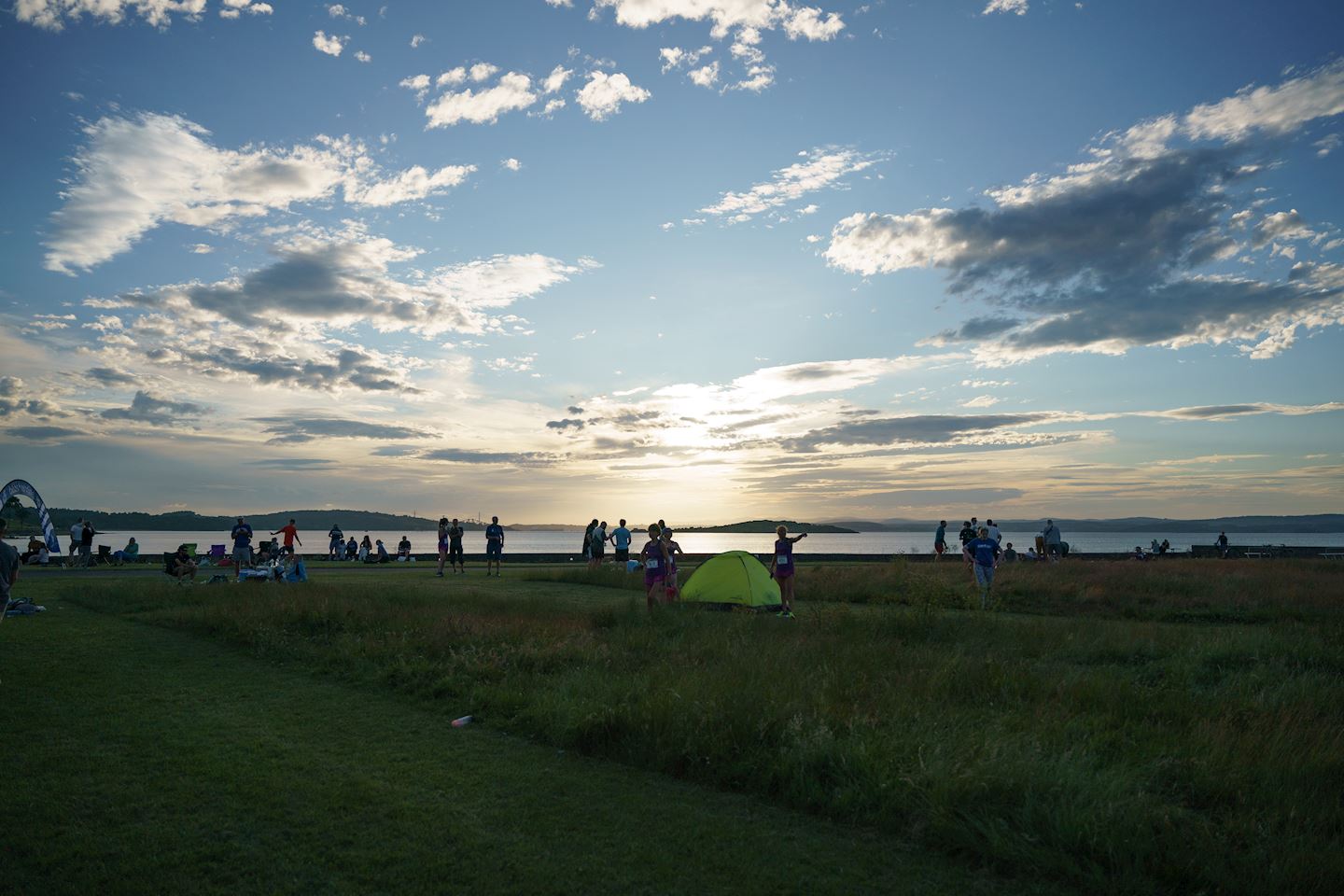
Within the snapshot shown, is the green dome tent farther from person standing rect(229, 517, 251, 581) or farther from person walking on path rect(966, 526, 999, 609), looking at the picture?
person standing rect(229, 517, 251, 581)

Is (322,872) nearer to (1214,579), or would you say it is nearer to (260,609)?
(260,609)

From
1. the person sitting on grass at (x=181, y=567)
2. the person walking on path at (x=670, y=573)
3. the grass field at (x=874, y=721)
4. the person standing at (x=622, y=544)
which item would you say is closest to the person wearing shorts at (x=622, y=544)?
the person standing at (x=622, y=544)

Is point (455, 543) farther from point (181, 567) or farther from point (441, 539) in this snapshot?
point (181, 567)

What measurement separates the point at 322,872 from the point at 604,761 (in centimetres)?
302

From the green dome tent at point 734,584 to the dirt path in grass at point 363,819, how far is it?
11.3 metres

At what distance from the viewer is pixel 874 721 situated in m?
7.49

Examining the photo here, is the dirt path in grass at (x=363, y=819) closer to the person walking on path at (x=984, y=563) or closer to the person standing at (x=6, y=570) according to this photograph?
the person standing at (x=6, y=570)

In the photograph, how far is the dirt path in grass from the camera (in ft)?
16.4

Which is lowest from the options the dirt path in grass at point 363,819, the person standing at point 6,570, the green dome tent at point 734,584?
the dirt path in grass at point 363,819

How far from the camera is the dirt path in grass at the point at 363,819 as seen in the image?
16.4ft

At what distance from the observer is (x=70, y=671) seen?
10.7m

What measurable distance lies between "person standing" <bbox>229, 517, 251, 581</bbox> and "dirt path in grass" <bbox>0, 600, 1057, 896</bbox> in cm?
1966

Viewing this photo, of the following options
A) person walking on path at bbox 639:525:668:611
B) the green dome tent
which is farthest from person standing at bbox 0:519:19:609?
the green dome tent

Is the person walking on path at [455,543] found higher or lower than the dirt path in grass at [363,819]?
higher
